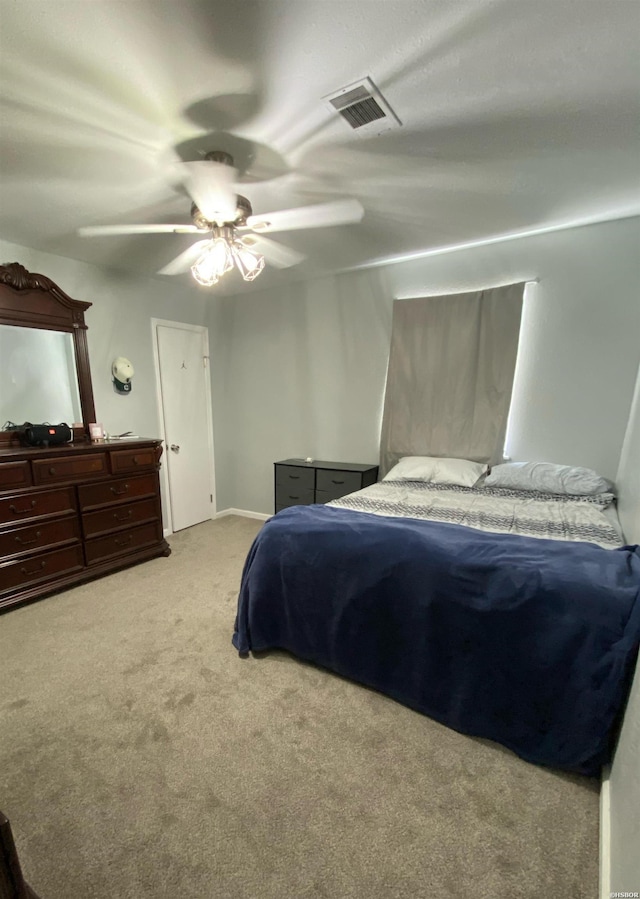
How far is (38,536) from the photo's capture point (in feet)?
8.20

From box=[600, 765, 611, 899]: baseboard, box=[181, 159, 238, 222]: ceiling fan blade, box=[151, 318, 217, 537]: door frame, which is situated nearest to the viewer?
box=[600, 765, 611, 899]: baseboard

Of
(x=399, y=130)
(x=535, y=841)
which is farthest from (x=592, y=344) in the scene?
(x=535, y=841)

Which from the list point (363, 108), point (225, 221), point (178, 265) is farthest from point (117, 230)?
point (363, 108)

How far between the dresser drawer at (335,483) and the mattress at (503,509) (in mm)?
469

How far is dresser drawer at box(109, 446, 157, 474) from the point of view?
289 cm

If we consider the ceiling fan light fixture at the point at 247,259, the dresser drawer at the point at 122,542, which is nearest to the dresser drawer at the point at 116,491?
the dresser drawer at the point at 122,542

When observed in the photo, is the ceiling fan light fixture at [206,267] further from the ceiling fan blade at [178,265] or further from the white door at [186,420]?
the white door at [186,420]

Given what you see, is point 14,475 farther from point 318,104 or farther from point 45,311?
point 318,104

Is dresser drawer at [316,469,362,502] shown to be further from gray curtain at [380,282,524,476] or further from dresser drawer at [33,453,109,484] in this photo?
dresser drawer at [33,453,109,484]

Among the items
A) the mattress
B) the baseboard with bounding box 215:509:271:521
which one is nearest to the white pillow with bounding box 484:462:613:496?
the mattress

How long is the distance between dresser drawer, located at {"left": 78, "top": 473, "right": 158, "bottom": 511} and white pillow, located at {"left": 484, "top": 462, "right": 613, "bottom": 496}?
279cm

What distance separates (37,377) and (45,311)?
0.52 m

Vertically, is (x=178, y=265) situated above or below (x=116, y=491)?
above

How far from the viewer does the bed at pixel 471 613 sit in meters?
1.29
